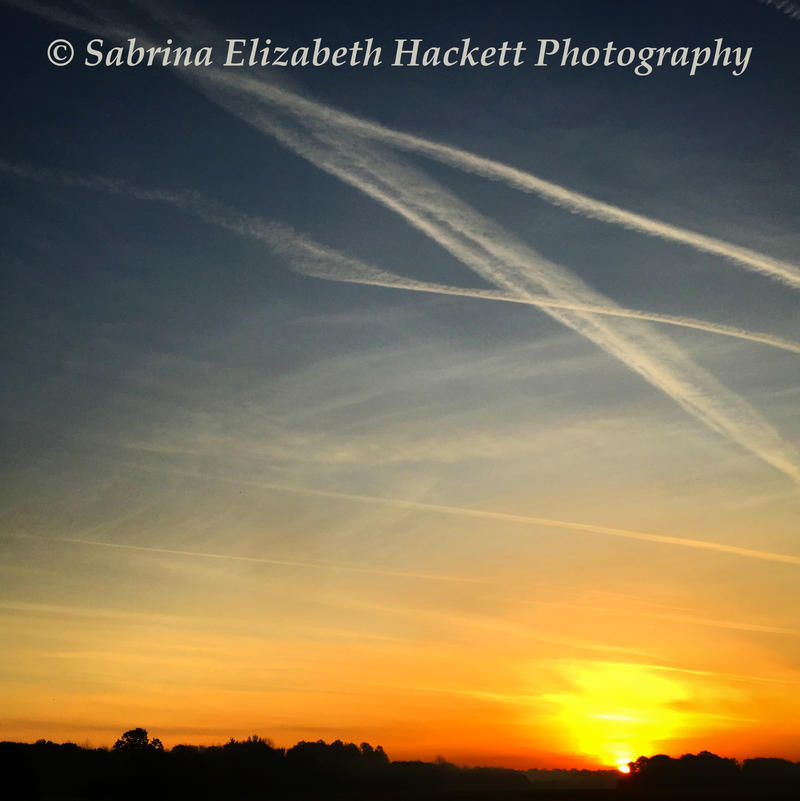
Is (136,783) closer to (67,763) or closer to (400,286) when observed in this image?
(67,763)

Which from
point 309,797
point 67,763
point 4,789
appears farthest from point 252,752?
point 4,789

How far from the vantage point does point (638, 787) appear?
16288cm

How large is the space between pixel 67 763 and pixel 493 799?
65360mm

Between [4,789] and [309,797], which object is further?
[309,797]

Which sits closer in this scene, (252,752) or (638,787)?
(252,752)

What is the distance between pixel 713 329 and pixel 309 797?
9242 centimetres

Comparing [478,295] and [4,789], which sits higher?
[478,295]

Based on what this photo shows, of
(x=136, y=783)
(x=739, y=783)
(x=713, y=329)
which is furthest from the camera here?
(x=739, y=783)

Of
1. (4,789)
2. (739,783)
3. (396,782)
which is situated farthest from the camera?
(739,783)

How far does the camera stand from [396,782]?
15362 cm

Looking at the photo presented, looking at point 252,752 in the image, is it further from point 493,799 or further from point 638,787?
point 638,787

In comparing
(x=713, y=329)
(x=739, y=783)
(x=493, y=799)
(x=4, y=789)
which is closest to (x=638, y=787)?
(x=739, y=783)

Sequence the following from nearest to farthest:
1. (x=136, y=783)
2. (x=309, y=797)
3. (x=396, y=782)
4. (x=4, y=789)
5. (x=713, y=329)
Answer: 1. (x=713, y=329)
2. (x=4, y=789)
3. (x=136, y=783)
4. (x=309, y=797)
5. (x=396, y=782)

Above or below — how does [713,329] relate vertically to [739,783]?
above
